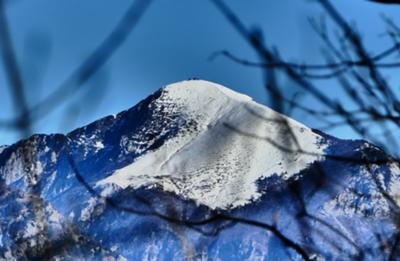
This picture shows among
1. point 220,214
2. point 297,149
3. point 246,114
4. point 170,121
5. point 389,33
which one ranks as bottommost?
point 220,214

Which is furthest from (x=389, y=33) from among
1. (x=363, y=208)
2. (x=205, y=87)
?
(x=205, y=87)

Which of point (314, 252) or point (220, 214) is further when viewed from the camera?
point (314, 252)

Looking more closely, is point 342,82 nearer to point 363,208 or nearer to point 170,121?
point 363,208

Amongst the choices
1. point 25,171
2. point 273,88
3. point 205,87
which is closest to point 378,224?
point 273,88

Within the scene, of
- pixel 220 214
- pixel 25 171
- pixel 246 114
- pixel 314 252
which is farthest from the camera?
pixel 314 252

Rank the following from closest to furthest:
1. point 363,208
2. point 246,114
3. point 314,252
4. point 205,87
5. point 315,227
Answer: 1. point 246,114
2. point 315,227
3. point 314,252
4. point 363,208
5. point 205,87

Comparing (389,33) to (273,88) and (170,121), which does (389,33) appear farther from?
(170,121)

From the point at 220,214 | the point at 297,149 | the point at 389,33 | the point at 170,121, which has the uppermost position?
the point at 170,121

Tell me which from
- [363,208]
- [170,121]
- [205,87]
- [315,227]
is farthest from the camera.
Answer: [170,121]

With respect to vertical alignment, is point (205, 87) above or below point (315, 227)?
above
